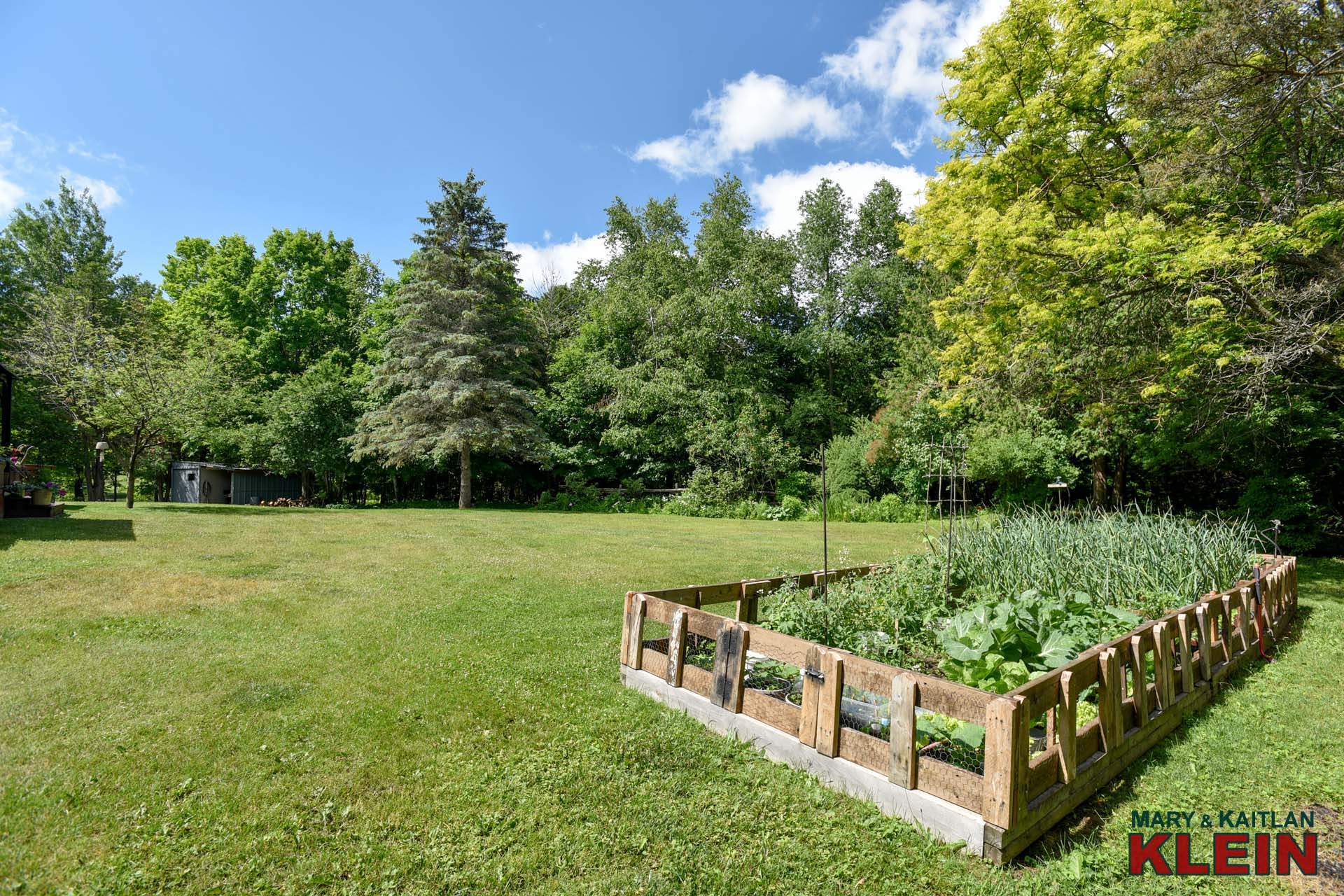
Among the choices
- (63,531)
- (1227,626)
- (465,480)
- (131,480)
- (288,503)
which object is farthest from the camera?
(288,503)

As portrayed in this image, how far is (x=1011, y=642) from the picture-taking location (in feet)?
11.4

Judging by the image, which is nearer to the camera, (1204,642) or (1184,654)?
(1184,654)

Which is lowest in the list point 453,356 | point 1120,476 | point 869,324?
point 1120,476

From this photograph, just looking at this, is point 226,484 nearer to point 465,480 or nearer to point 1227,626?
point 465,480

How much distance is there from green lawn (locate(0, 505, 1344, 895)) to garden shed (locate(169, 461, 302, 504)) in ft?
58.2

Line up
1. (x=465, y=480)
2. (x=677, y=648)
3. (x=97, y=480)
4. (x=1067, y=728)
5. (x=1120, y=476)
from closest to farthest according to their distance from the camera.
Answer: (x=1067, y=728) < (x=677, y=648) < (x=1120, y=476) < (x=465, y=480) < (x=97, y=480)

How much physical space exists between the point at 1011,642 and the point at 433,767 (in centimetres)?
338

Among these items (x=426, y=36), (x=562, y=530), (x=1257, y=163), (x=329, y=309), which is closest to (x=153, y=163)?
(x=426, y=36)

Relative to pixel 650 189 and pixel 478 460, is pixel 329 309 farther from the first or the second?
pixel 650 189

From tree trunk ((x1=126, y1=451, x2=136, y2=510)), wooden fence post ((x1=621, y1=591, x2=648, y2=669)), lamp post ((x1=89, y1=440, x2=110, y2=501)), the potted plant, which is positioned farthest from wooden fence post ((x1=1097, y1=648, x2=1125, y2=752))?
lamp post ((x1=89, y1=440, x2=110, y2=501))

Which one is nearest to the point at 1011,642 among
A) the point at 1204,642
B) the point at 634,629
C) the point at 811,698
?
the point at 811,698

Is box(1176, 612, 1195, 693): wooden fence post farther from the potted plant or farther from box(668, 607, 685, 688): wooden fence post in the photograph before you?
the potted plant

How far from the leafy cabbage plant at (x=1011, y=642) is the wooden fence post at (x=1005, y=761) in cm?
109

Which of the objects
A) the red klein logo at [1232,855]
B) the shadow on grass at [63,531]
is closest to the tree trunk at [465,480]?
the shadow on grass at [63,531]
